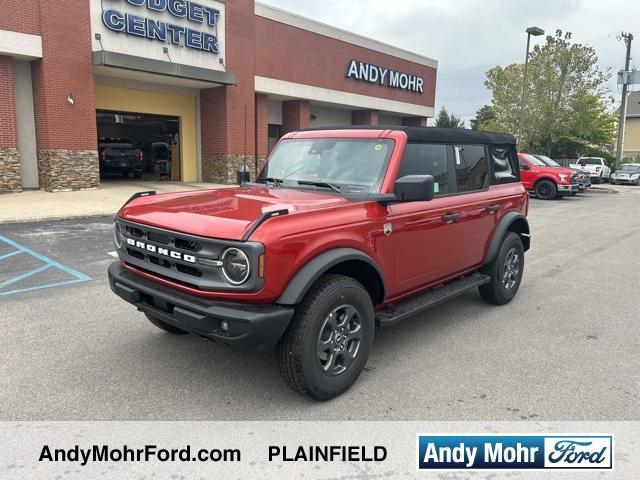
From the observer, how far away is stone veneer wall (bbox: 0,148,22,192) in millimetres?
15109

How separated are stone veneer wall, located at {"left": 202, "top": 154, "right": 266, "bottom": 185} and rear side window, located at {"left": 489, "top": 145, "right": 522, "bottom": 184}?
51.0 ft

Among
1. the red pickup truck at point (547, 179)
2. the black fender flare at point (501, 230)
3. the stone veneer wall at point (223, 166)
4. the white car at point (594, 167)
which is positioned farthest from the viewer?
the white car at point (594, 167)

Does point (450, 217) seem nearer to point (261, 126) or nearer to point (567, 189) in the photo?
point (567, 189)

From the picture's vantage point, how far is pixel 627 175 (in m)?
→ 33.8

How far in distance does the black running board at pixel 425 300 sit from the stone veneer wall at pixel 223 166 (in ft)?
53.9

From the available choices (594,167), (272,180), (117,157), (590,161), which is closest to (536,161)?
(594,167)

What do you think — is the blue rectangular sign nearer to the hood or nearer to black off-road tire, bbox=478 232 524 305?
the hood

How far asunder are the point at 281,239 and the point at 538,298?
4184mm

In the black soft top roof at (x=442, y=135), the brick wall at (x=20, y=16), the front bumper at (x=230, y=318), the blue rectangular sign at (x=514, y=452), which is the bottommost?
the blue rectangular sign at (x=514, y=452)

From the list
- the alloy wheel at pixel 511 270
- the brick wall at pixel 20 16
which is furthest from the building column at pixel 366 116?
the alloy wheel at pixel 511 270

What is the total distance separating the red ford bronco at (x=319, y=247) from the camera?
312 centimetres

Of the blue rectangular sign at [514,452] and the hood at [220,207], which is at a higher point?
the hood at [220,207]

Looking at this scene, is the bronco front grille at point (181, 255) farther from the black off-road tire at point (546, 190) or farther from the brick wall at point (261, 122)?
the black off-road tire at point (546, 190)

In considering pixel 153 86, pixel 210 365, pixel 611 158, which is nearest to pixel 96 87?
pixel 153 86
